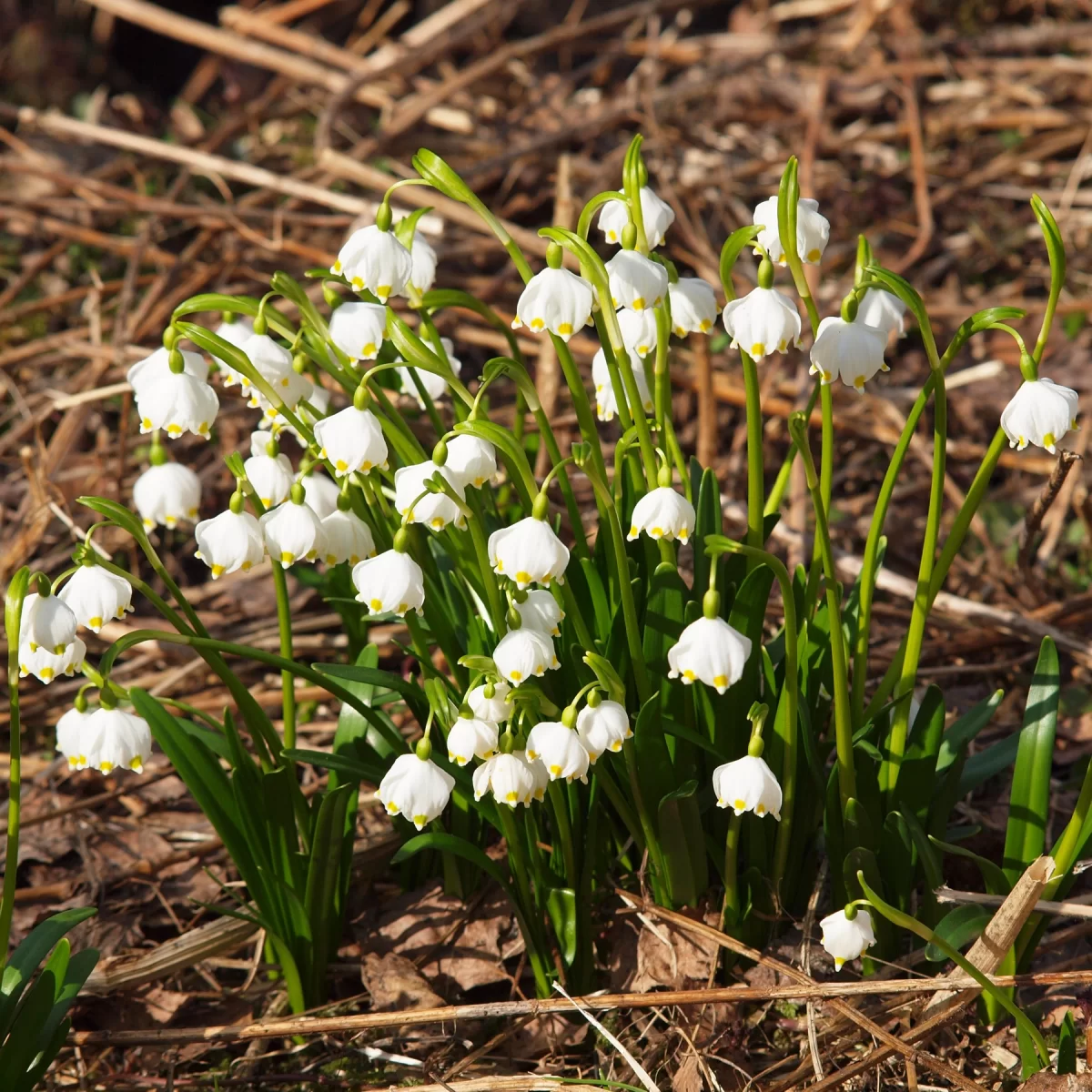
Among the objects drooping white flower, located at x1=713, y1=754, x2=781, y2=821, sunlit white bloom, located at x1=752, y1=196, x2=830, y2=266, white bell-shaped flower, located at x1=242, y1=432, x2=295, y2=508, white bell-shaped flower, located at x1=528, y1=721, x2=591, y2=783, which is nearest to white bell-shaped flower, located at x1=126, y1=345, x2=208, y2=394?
white bell-shaped flower, located at x1=242, y1=432, x2=295, y2=508

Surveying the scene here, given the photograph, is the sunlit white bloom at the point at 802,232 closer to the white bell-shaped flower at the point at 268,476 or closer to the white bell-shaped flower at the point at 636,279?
the white bell-shaped flower at the point at 636,279

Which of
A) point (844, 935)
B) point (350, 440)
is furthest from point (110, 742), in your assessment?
point (844, 935)

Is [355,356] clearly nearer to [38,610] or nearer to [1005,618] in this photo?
[38,610]

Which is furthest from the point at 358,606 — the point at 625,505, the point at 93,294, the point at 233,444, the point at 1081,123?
the point at 1081,123

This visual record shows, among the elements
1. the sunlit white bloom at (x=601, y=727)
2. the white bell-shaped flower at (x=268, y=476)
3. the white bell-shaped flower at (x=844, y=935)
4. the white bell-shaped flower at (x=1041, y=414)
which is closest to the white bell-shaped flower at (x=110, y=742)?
the white bell-shaped flower at (x=268, y=476)

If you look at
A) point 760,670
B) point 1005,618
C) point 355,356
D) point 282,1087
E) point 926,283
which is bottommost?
point 282,1087

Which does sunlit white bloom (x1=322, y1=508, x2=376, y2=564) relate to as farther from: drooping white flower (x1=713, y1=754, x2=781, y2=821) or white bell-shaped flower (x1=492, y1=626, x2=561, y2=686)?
drooping white flower (x1=713, y1=754, x2=781, y2=821)

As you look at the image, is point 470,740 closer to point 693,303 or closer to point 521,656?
point 521,656
